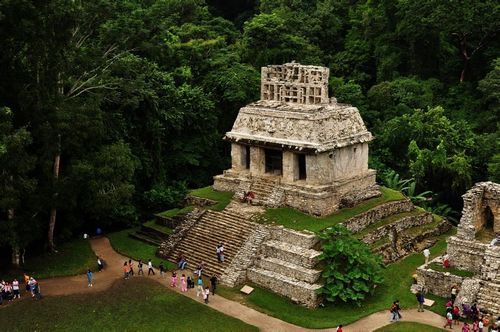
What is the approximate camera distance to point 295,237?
99.9ft

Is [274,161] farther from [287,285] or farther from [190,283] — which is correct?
[190,283]

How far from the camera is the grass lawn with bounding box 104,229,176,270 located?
33625 millimetres

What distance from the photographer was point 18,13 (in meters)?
28.7

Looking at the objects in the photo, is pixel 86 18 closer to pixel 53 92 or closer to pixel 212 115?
pixel 53 92

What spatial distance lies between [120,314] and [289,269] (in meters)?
7.72

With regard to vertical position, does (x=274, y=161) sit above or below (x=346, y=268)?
above

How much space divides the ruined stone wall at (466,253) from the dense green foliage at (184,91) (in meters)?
13.2

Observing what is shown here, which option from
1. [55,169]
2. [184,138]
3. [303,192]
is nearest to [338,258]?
[303,192]

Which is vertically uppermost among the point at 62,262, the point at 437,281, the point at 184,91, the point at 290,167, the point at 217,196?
the point at 184,91

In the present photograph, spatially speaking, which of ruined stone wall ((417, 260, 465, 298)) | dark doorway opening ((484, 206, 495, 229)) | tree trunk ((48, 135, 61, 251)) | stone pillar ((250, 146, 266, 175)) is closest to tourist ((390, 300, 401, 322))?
ruined stone wall ((417, 260, 465, 298))

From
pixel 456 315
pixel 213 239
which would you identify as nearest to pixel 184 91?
pixel 213 239

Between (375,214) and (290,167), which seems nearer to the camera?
(375,214)

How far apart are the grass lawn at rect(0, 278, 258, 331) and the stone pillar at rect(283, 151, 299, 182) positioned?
30.6 feet

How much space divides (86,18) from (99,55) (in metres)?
2.15
